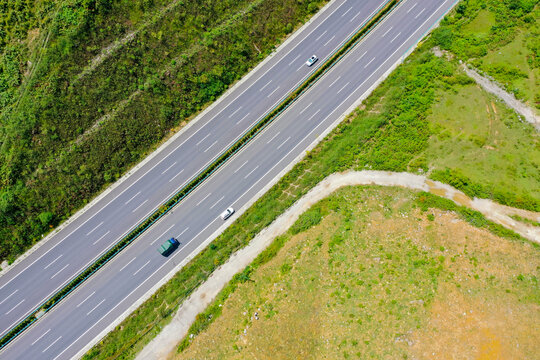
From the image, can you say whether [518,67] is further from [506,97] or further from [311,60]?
[311,60]

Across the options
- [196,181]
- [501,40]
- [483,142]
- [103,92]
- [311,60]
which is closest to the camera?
[483,142]

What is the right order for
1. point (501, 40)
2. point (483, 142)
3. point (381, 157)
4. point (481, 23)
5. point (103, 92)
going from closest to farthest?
point (483, 142), point (381, 157), point (103, 92), point (501, 40), point (481, 23)

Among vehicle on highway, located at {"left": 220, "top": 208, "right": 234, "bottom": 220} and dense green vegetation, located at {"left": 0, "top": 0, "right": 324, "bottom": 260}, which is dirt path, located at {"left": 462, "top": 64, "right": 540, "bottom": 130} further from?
vehicle on highway, located at {"left": 220, "top": 208, "right": 234, "bottom": 220}

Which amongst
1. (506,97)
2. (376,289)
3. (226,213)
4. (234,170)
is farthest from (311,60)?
(376,289)

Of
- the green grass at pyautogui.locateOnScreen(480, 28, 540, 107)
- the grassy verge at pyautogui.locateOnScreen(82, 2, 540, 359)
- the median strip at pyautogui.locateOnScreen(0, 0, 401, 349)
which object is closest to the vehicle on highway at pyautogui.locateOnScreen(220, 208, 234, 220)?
the grassy verge at pyautogui.locateOnScreen(82, 2, 540, 359)

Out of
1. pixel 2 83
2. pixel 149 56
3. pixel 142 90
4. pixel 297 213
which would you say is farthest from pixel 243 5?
pixel 2 83

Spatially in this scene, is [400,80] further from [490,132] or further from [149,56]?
[149,56]

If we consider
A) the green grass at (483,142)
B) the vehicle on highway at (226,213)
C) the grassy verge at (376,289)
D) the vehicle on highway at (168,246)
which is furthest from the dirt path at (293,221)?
the vehicle on highway at (168,246)
